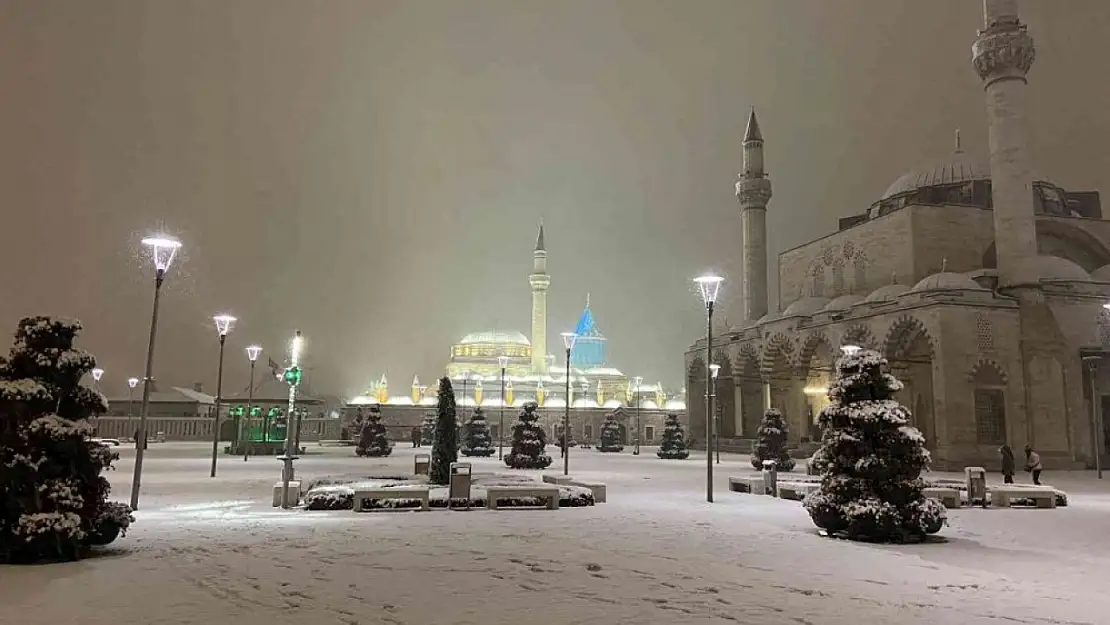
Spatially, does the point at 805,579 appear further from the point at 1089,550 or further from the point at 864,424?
the point at 1089,550

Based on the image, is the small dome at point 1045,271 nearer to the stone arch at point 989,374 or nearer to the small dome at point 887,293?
the stone arch at point 989,374

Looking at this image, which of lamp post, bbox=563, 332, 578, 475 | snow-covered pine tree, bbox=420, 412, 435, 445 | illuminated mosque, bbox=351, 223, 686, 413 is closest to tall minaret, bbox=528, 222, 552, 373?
illuminated mosque, bbox=351, 223, 686, 413

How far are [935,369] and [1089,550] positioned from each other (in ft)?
64.5

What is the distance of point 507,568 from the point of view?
8383mm

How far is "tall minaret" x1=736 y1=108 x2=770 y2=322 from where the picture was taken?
Answer: 47.8m

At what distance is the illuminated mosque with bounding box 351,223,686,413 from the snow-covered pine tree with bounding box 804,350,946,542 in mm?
48610

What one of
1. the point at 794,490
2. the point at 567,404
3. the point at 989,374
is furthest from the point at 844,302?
the point at 794,490

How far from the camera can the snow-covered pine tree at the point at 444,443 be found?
17.8 m

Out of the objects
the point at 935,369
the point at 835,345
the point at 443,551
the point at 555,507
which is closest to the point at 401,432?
the point at 835,345

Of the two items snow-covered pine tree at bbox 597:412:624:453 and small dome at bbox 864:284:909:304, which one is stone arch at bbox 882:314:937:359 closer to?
small dome at bbox 864:284:909:304

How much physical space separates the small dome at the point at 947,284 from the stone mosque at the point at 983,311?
84 mm

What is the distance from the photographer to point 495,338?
82.1 m

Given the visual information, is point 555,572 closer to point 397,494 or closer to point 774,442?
point 397,494

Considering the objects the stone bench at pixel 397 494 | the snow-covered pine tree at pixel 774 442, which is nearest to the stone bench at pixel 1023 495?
the snow-covered pine tree at pixel 774 442
